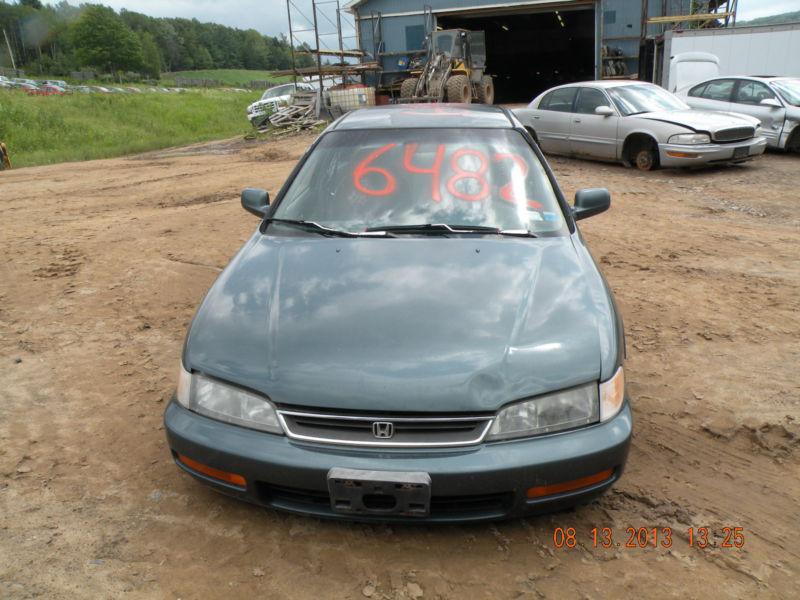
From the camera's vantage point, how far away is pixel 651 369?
3631 millimetres

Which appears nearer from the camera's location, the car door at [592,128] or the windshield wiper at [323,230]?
the windshield wiper at [323,230]

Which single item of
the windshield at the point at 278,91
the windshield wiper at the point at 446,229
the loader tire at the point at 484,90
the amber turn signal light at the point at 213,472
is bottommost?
the amber turn signal light at the point at 213,472

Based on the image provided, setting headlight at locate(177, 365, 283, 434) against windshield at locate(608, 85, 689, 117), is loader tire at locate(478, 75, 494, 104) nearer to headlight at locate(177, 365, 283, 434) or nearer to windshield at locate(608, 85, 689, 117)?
windshield at locate(608, 85, 689, 117)

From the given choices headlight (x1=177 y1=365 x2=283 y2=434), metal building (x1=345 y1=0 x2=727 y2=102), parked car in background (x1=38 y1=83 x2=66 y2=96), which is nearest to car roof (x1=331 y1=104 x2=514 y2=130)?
headlight (x1=177 y1=365 x2=283 y2=434)

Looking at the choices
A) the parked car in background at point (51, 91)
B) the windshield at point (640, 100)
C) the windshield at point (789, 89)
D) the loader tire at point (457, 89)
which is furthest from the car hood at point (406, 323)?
the parked car in background at point (51, 91)

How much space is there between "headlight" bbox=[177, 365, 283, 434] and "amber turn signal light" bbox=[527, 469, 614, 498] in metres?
0.89

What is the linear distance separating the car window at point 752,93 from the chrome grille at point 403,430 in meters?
11.6

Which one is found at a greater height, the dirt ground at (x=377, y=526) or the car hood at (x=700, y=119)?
the car hood at (x=700, y=119)

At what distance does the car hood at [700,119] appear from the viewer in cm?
943

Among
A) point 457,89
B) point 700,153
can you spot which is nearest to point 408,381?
point 700,153

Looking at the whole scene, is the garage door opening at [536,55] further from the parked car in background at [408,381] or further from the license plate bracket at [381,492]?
the license plate bracket at [381,492]

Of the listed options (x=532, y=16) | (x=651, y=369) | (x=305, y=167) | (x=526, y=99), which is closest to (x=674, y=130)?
(x=651, y=369)

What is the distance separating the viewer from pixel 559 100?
11234 mm

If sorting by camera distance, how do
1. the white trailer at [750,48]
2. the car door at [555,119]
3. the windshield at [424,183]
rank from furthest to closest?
1. the white trailer at [750,48]
2. the car door at [555,119]
3. the windshield at [424,183]
